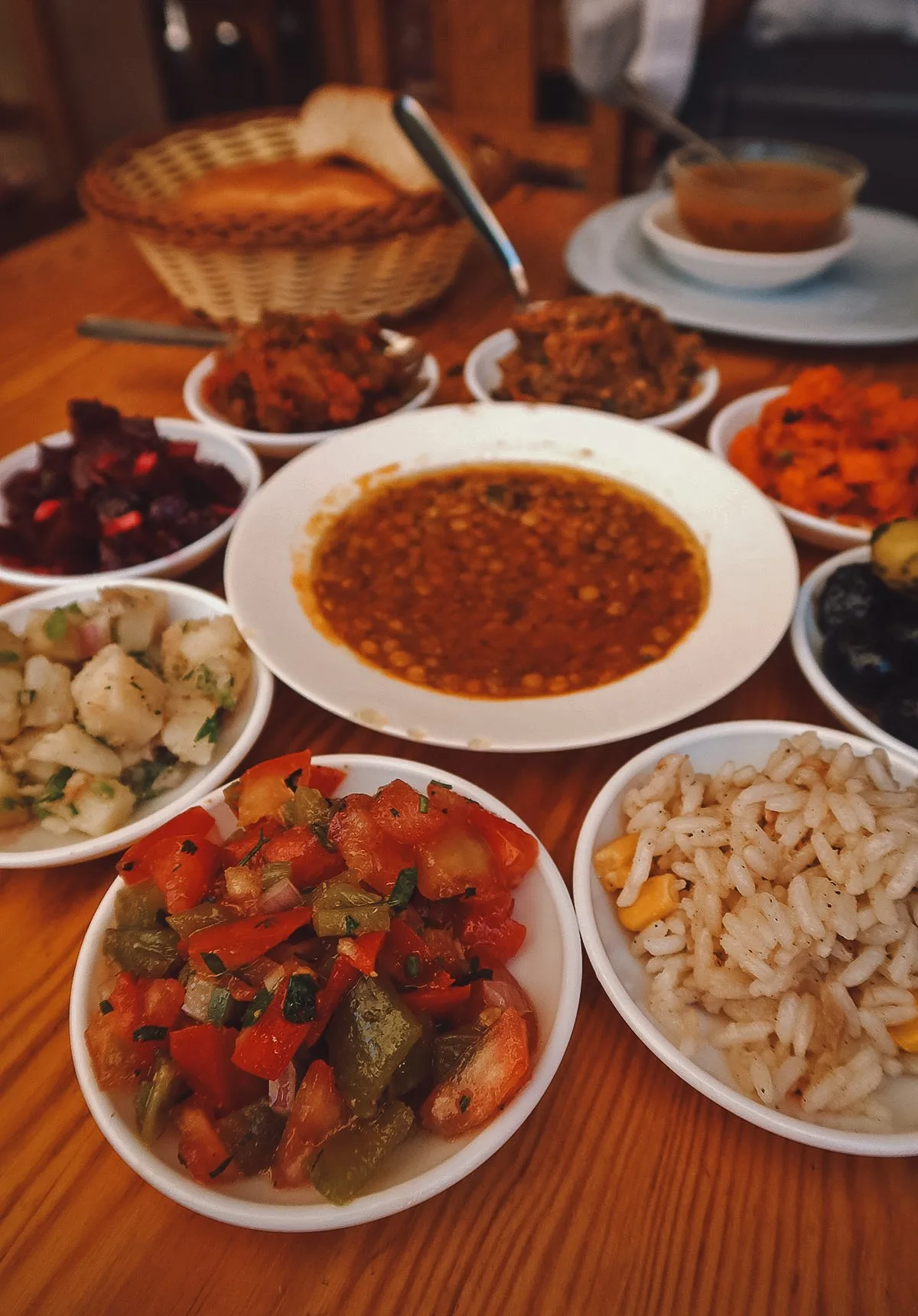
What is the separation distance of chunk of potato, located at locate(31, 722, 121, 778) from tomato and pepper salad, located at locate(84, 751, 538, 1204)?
0.22m

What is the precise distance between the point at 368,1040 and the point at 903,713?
0.92m

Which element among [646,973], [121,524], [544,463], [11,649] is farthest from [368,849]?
[544,463]

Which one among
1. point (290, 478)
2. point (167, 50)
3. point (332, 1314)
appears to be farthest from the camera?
point (167, 50)

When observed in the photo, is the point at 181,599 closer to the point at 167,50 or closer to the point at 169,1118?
the point at 169,1118

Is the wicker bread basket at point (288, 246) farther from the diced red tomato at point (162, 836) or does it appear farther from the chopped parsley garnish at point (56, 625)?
the diced red tomato at point (162, 836)

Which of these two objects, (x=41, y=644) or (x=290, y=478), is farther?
(x=290, y=478)

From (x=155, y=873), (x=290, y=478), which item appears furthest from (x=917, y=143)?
(x=155, y=873)

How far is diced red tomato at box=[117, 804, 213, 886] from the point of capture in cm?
106

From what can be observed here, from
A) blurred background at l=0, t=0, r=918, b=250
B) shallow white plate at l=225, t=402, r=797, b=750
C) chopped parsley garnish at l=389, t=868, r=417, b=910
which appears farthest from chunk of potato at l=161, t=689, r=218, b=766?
blurred background at l=0, t=0, r=918, b=250

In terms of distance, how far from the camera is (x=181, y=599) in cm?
156

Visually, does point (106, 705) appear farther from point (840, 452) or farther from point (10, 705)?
point (840, 452)

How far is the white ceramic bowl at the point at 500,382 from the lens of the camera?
208cm

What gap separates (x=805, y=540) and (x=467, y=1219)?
1439 mm

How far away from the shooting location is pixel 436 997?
0.95 m
